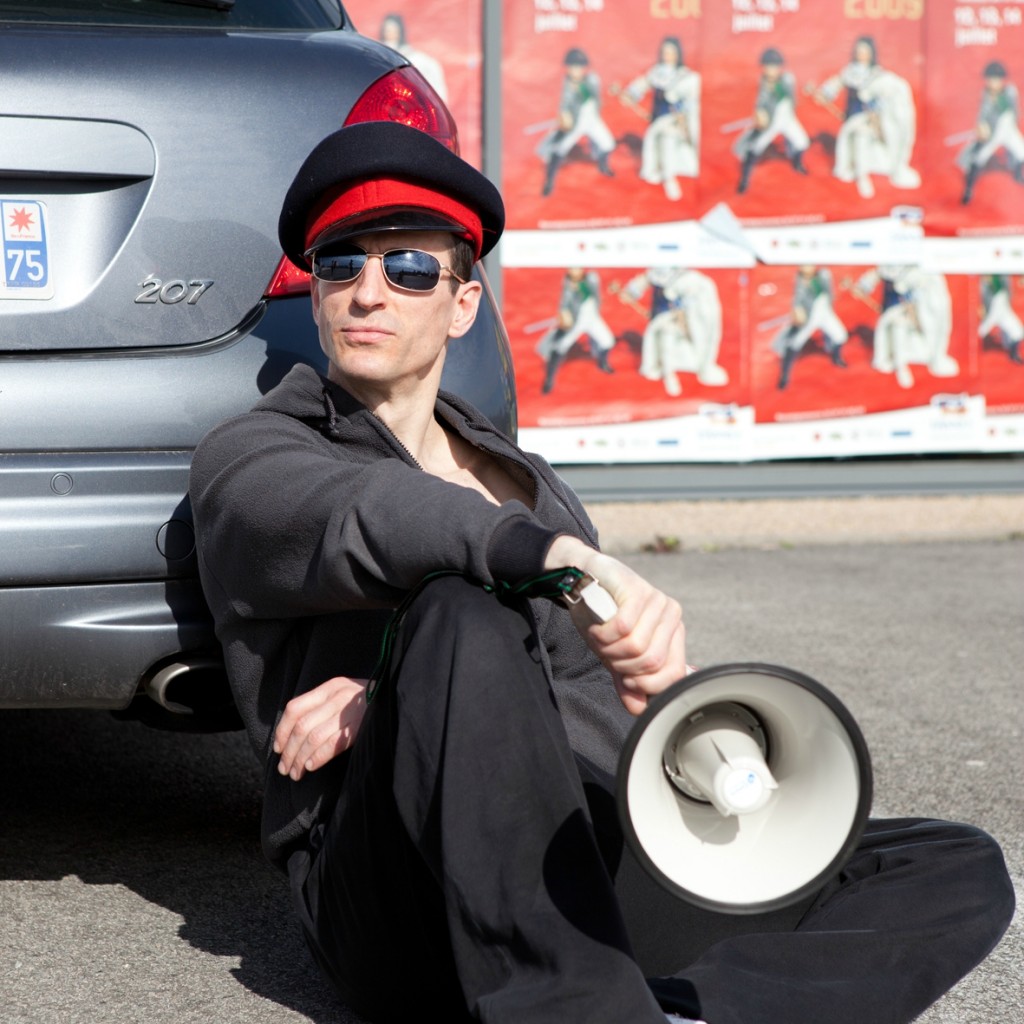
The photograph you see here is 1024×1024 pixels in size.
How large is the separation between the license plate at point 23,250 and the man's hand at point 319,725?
0.83 m

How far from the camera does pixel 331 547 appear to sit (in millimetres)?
2074

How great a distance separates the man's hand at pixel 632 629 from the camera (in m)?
1.92

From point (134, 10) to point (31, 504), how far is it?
891 mm

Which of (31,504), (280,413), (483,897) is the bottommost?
(483,897)

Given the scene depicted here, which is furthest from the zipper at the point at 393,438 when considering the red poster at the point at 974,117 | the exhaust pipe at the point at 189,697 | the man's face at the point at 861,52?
the red poster at the point at 974,117

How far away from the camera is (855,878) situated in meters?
2.31

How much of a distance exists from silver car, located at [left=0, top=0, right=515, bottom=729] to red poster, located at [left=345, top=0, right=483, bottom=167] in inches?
177

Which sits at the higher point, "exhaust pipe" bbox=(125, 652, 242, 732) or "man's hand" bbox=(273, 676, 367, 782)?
"man's hand" bbox=(273, 676, 367, 782)

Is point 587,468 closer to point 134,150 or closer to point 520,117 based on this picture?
point 520,117

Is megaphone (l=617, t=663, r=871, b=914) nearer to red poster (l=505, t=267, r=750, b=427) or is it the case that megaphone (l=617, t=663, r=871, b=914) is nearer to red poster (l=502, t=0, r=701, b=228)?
red poster (l=505, t=267, r=750, b=427)

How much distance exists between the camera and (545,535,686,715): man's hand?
1.92 metres

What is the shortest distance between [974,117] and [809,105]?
0.80 m

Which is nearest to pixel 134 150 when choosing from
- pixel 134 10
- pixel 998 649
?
pixel 134 10

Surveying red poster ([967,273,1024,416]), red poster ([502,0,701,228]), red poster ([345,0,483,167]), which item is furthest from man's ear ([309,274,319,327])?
red poster ([967,273,1024,416])
